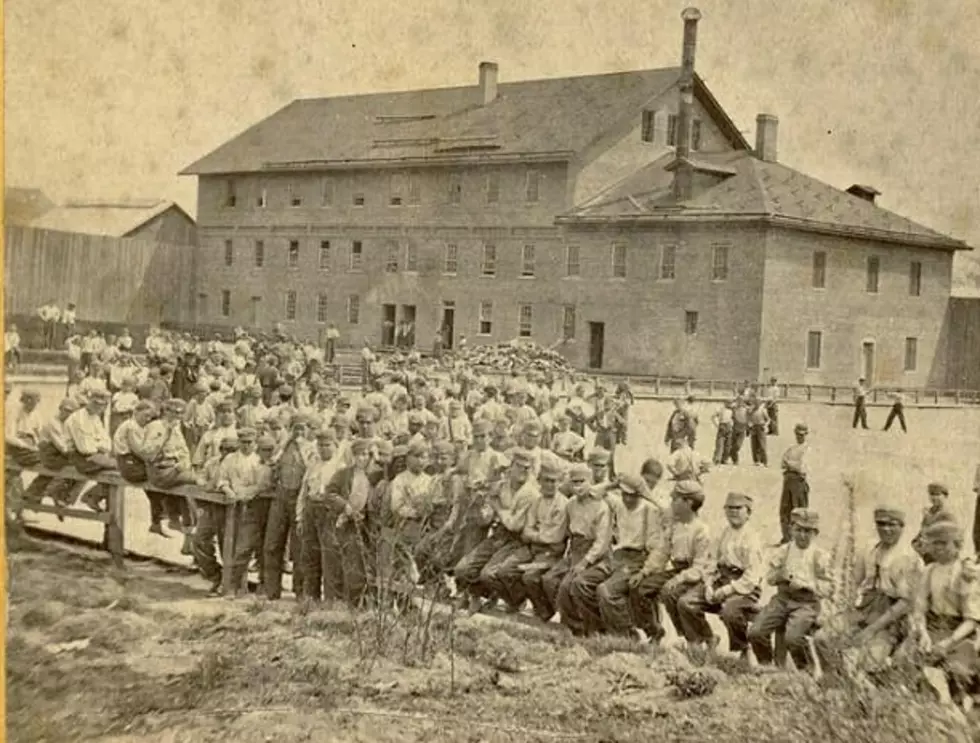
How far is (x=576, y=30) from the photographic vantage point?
4.68 metres

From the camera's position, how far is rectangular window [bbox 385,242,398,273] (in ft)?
17.2

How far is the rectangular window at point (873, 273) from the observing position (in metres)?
4.43

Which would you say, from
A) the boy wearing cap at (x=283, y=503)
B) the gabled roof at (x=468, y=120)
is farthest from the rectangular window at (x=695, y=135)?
the boy wearing cap at (x=283, y=503)

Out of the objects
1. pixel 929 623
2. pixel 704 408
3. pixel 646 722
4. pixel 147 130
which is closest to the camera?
pixel 929 623

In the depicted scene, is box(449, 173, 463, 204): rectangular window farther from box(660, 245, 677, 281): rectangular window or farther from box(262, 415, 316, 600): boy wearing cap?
box(262, 415, 316, 600): boy wearing cap

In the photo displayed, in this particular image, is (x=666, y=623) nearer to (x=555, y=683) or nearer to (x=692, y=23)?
(x=555, y=683)

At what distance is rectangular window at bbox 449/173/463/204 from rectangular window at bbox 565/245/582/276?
547 mm

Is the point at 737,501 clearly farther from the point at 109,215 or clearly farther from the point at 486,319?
the point at 109,215

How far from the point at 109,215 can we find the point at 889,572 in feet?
13.2

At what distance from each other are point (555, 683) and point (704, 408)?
1.29 meters

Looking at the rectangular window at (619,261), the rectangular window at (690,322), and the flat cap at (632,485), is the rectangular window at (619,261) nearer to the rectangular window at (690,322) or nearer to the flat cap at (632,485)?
the rectangular window at (690,322)

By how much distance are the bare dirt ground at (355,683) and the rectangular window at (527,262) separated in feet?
5.23

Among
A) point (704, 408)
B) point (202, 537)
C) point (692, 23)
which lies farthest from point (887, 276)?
point (202, 537)

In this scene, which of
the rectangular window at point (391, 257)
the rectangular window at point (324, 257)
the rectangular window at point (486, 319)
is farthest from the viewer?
the rectangular window at point (324, 257)
